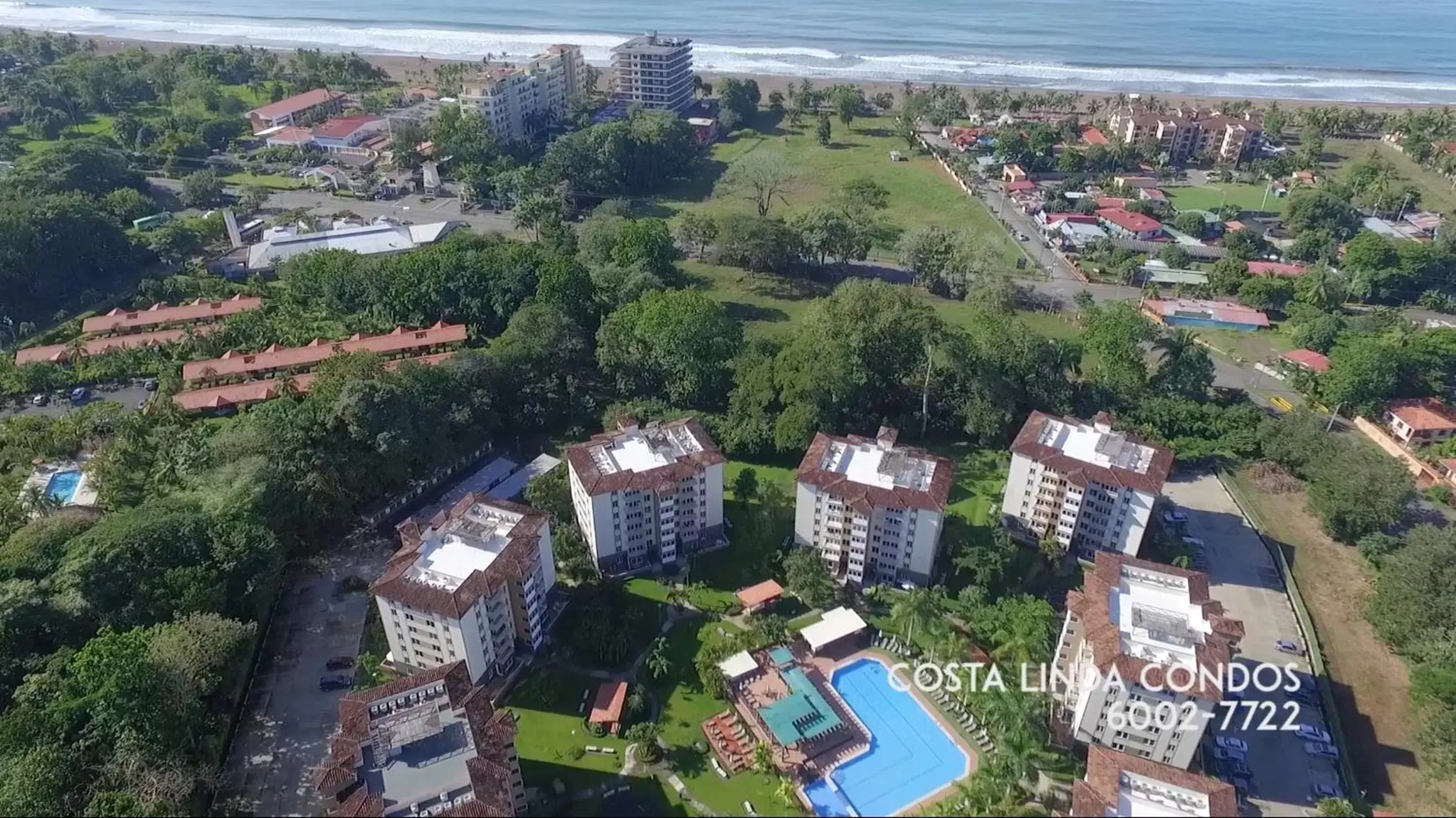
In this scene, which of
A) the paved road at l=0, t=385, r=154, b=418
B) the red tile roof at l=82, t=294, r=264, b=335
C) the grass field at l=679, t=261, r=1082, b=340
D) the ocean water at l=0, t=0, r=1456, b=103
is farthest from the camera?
the ocean water at l=0, t=0, r=1456, b=103

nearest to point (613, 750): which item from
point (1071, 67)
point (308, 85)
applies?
point (308, 85)

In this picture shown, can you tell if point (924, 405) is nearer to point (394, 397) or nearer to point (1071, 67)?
point (394, 397)

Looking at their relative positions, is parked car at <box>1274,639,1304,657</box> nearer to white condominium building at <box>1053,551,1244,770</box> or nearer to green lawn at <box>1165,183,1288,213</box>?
white condominium building at <box>1053,551,1244,770</box>

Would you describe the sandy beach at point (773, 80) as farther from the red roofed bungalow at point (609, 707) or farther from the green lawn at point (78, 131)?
the red roofed bungalow at point (609, 707)

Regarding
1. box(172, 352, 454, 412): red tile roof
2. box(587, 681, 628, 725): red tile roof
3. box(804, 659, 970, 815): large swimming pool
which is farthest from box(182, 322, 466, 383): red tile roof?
box(804, 659, 970, 815): large swimming pool

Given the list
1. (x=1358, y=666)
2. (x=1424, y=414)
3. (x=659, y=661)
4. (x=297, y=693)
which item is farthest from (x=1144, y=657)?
(x=1424, y=414)

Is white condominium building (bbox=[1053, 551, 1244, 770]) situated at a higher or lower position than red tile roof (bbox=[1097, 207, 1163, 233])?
lower
